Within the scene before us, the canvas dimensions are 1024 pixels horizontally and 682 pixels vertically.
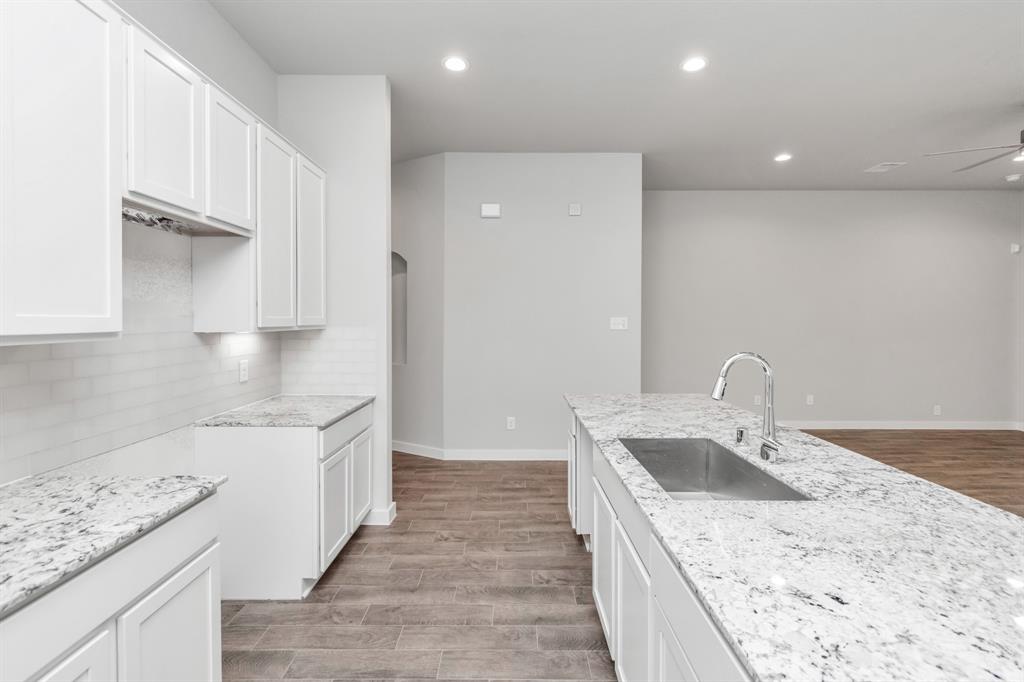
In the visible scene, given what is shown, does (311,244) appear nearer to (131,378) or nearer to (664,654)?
(131,378)

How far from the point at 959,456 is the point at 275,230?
21.1 feet

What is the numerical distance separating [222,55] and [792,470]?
3284 millimetres

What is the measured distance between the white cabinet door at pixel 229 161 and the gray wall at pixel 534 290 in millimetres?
2689

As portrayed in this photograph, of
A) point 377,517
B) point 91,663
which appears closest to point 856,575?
point 91,663

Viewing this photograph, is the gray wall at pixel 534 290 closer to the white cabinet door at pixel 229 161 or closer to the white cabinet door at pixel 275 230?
the white cabinet door at pixel 275 230

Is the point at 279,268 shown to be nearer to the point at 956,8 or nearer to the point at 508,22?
the point at 508,22

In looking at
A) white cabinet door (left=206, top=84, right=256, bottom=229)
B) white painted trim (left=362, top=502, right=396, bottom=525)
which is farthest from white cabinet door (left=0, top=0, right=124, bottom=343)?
white painted trim (left=362, top=502, right=396, bottom=525)

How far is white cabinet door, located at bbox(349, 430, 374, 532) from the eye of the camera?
2953 millimetres

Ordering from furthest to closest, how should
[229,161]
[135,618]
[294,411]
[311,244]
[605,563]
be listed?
[311,244], [294,411], [229,161], [605,563], [135,618]

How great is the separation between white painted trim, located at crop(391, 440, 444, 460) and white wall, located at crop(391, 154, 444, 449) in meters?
0.04

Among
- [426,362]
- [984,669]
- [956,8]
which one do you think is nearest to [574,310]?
[426,362]

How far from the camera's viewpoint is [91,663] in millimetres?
1061

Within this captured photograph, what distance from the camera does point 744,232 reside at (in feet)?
20.8

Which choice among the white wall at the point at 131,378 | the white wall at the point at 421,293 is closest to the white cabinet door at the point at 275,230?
the white wall at the point at 131,378
